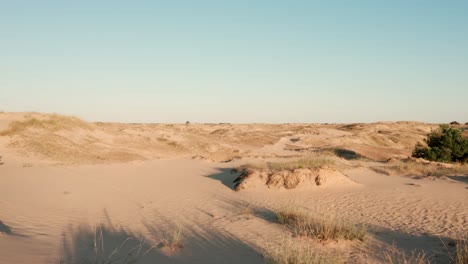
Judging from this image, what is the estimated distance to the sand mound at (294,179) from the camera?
14180mm

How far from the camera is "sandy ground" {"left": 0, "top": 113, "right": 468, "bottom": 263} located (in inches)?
275

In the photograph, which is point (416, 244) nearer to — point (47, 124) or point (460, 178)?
point (460, 178)

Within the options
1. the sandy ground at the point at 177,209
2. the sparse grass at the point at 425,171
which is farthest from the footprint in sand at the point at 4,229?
the sparse grass at the point at 425,171

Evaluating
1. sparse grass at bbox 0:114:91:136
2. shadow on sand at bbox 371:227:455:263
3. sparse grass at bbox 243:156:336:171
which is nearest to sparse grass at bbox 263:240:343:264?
shadow on sand at bbox 371:227:455:263

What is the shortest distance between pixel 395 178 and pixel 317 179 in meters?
4.38

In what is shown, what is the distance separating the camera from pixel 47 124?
2836 centimetres

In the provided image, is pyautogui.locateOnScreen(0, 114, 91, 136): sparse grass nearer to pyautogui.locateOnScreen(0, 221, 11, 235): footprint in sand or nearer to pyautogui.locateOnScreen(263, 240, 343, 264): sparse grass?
pyautogui.locateOnScreen(0, 221, 11, 235): footprint in sand

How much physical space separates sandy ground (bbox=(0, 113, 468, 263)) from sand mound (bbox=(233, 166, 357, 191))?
0.28 metres

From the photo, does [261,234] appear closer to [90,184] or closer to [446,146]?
[90,184]

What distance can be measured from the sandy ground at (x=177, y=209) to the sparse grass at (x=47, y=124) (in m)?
1.72

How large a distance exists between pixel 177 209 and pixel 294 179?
4768 mm

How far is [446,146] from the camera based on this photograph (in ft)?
80.4

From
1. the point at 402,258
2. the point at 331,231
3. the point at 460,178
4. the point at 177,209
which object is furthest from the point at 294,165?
the point at 402,258

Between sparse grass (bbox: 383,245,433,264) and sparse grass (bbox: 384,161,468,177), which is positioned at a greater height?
sparse grass (bbox: 384,161,468,177)
